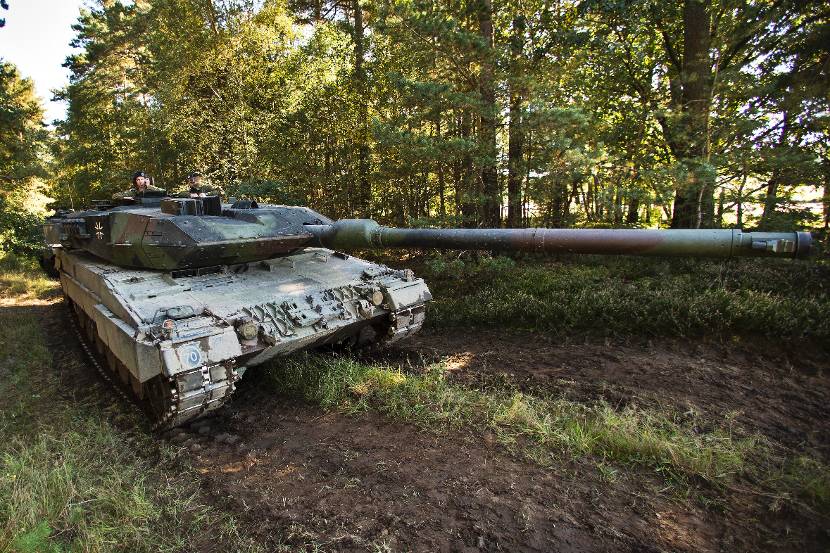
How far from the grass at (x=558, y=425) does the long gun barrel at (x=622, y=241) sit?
5.50ft

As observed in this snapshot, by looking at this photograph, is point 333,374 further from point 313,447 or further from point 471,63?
point 471,63

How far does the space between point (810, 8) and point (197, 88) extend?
14.2 metres

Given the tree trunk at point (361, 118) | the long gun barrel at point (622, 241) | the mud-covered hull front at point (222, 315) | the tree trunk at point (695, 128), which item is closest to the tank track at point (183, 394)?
the mud-covered hull front at point (222, 315)

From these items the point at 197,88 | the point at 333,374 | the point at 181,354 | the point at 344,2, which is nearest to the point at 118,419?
the point at 181,354

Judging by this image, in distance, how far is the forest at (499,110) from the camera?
23.5ft

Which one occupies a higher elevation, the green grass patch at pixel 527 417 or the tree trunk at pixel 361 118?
the tree trunk at pixel 361 118

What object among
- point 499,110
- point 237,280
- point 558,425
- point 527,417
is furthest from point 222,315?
point 499,110

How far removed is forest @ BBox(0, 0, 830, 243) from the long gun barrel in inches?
90.3

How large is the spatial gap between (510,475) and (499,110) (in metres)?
6.53

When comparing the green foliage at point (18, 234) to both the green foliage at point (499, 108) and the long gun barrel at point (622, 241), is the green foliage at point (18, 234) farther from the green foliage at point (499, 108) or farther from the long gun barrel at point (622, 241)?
the long gun barrel at point (622, 241)

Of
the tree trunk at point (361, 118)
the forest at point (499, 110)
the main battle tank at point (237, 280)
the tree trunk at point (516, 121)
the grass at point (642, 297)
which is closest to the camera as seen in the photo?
the main battle tank at point (237, 280)

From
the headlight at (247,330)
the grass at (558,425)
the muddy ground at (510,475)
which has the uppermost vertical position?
the headlight at (247,330)

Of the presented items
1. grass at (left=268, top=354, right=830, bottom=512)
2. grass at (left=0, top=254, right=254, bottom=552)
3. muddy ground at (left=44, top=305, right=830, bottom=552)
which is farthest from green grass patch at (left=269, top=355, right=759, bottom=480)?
grass at (left=0, top=254, right=254, bottom=552)

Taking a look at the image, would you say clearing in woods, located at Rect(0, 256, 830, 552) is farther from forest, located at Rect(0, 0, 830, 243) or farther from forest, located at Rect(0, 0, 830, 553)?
forest, located at Rect(0, 0, 830, 243)
